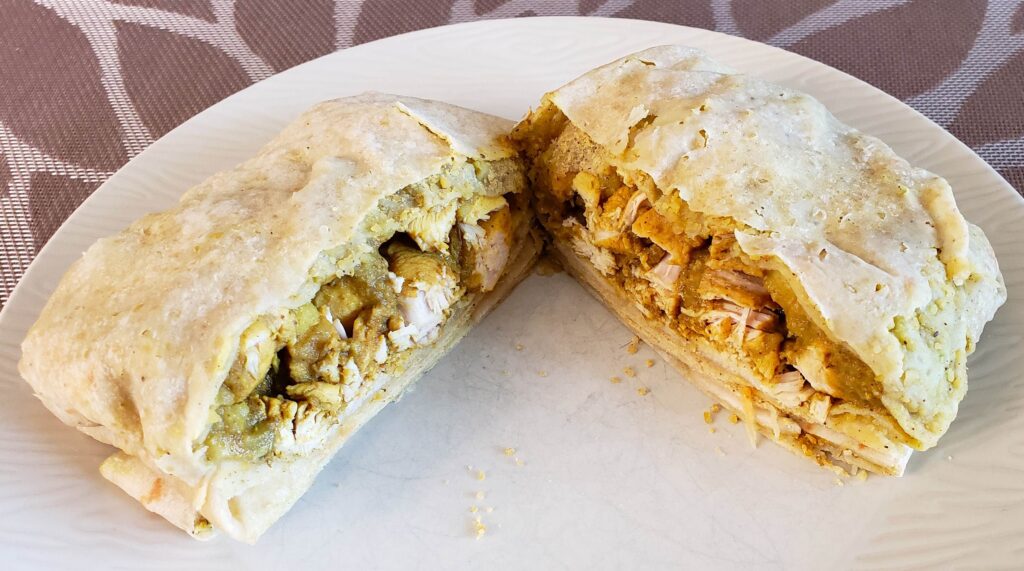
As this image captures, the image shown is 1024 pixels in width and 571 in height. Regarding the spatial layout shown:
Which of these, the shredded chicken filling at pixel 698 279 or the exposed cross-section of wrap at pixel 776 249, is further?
the shredded chicken filling at pixel 698 279

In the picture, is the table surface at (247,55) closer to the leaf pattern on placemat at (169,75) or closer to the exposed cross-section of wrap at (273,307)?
the leaf pattern on placemat at (169,75)

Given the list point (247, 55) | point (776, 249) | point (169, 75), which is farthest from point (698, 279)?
point (169, 75)

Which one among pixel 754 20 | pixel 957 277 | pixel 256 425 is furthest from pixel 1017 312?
pixel 256 425

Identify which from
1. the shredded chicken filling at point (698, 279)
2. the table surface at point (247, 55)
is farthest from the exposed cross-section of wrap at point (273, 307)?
the table surface at point (247, 55)

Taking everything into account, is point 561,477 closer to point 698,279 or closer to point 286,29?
point 698,279

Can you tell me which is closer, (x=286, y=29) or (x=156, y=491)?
(x=156, y=491)

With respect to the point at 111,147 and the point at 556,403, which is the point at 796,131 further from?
the point at 111,147
